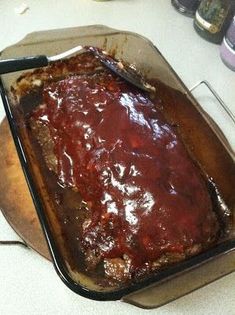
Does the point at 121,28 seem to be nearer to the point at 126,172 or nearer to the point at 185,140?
the point at 185,140

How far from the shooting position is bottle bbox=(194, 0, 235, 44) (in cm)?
132

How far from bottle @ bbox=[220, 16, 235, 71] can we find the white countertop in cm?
3

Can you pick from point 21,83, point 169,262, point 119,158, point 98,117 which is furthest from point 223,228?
point 21,83

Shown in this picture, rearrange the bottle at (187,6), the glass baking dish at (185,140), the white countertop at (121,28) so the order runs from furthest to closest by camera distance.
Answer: the bottle at (187,6)
the white countertop at (121,28)
the glass baking dish at (185,140)

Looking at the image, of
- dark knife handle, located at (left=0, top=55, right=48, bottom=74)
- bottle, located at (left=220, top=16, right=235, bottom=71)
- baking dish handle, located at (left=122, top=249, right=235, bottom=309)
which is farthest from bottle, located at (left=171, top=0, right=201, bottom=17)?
baking dish handle, located at (left=122, top=249, right=235, bottom=309)

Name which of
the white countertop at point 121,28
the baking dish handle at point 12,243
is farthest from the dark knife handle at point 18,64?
the baking dish handle at point 12,243

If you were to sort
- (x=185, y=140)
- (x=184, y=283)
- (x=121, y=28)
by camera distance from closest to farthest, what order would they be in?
(x=184, y=283), (x=185, y=140), (x=121, y=28)

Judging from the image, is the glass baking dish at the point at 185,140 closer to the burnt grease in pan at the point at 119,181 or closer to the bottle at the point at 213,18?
the burnt grease in pan at the point at 119,181

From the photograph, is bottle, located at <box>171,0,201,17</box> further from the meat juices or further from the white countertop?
the meat juices

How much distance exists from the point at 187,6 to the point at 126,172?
932mm

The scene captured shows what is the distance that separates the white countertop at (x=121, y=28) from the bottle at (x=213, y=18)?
4 centimetres

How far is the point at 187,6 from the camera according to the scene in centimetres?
152

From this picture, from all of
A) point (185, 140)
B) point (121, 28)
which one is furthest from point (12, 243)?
point (121, 28)

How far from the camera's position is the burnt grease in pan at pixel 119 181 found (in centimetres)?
83
